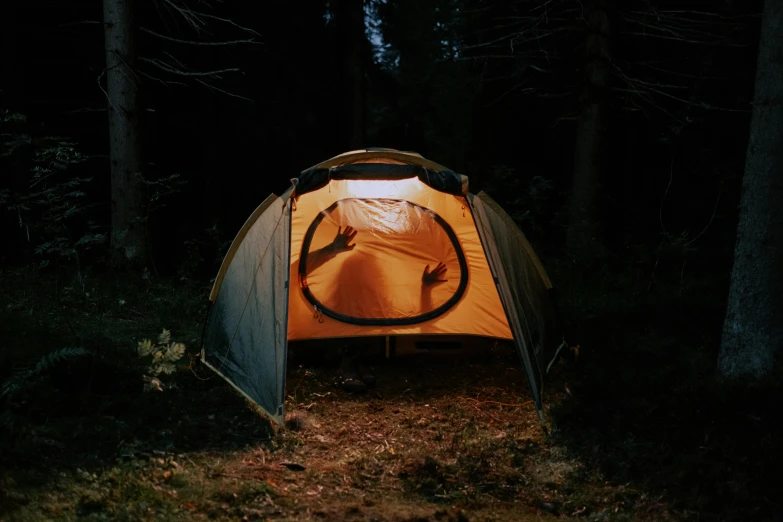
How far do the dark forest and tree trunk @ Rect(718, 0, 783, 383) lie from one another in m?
0.02

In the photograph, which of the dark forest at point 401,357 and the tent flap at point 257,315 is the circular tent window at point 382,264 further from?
the tent flap at point 257,315

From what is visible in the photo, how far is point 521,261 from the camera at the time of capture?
625 cm

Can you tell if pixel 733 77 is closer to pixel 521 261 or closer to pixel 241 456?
pixel 521 261

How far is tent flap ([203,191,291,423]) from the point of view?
16.7 feet

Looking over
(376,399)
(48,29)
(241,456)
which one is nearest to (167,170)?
(48,29)

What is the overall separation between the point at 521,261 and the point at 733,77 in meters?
7.60

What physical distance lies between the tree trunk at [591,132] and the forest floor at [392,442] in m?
3.41

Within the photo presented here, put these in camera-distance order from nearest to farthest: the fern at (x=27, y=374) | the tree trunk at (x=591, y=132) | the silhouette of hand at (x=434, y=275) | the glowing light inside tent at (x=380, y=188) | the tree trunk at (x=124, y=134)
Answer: the fern at (x=27, y=374) < the glowing light inside tent at (x=380, y=188) < the silhouette of hand at (x=434, y=275) < the tree trunk at (x=124, y=134) < the tree trunk at (x=591, y=132)

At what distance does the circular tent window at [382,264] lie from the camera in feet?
22.9

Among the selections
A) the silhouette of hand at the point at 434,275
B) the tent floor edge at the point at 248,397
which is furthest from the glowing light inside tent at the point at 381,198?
the tent floor edge at the point at 248,397

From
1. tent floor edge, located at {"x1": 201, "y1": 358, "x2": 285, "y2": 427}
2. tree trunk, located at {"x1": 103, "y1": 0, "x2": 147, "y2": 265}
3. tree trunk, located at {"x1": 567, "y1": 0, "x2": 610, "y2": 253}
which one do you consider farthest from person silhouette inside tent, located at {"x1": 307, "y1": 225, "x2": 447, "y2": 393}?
tree trunk, located at {"x1": 567, "y1": 0, "x2": 610, "y2": 253}

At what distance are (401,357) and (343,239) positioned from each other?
1.42 metres

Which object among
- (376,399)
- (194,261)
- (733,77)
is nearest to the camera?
(376,399)

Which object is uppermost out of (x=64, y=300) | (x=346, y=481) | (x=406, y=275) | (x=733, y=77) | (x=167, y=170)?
(x=733, y=77)
